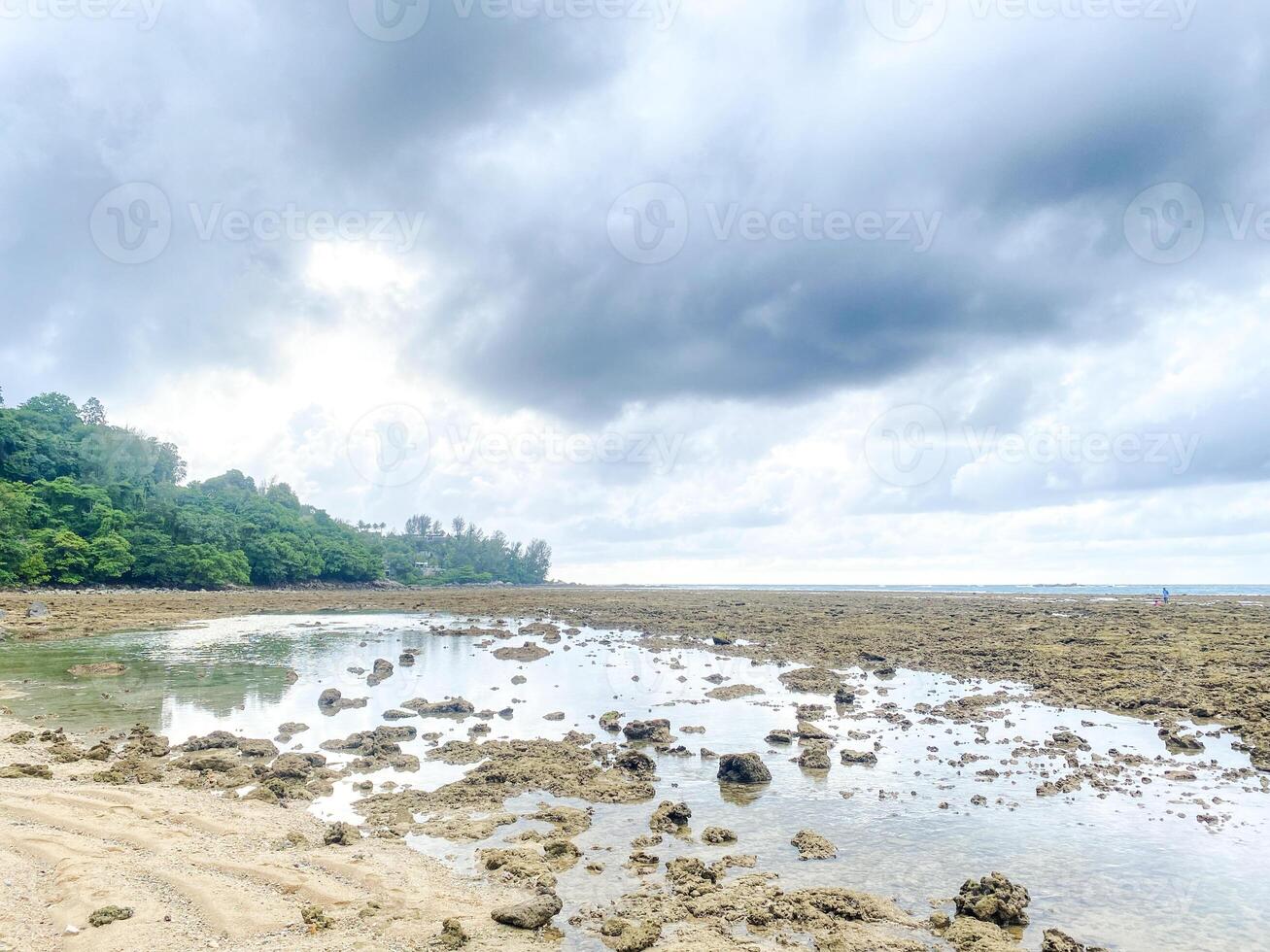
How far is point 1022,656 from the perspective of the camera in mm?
27078

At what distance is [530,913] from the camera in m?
6.96

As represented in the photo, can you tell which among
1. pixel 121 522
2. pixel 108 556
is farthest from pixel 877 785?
pixel 121 522

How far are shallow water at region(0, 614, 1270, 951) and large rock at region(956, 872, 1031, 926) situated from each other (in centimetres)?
25

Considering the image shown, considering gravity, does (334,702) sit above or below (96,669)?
below

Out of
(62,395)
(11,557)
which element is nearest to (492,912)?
(11,557)

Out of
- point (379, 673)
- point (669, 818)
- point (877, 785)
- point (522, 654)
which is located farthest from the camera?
point (522, 654)

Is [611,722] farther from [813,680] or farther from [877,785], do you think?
[813,680]

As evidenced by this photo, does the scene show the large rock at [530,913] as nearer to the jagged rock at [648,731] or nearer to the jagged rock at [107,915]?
the jagged rock at [107,915]

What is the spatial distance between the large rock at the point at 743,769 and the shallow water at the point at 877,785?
12.4 inches

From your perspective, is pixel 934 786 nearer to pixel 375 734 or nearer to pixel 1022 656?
pixel 375 734

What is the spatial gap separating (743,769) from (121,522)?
310ft

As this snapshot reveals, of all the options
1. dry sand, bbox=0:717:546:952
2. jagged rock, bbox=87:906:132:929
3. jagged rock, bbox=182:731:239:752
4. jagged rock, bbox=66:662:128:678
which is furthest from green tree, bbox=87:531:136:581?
jagged rock, bbox=87:906:132:929

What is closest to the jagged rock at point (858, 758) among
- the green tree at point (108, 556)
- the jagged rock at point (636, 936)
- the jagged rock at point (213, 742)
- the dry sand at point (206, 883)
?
the jagged rock at point (636, 936)

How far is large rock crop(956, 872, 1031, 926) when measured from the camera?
23.7ft
